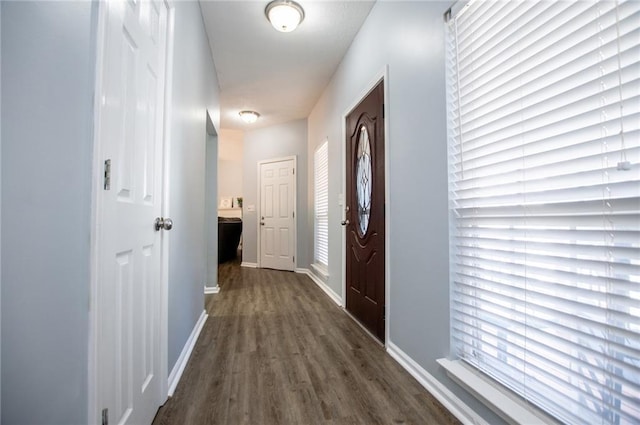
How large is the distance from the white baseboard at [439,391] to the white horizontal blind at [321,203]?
2104 millimetres

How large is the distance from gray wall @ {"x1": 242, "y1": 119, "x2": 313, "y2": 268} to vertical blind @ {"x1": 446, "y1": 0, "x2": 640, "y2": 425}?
12.8 ft

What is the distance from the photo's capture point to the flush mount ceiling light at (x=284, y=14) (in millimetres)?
2379

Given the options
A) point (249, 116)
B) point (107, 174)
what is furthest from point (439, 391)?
point (249, 116)

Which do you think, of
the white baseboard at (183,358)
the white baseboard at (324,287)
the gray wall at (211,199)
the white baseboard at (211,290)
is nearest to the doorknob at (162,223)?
the white baseboard at (183,358)

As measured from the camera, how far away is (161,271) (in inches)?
57.7

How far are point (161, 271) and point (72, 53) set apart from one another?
3.28 ft

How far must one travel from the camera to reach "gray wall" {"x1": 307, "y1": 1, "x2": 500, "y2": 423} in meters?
1.57

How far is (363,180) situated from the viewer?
2.71 m

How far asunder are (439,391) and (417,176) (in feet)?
3.85

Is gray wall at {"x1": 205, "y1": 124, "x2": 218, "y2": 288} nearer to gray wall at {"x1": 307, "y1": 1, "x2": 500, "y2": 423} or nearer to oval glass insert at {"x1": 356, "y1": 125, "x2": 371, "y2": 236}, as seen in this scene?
oval glass insert at {"x1": 356, "y1": 125, "x2": 371, "y2": 236}

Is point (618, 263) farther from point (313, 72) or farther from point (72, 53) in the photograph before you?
point (313, 72)

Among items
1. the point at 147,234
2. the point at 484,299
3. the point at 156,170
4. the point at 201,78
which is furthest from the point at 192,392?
the point at 201,78

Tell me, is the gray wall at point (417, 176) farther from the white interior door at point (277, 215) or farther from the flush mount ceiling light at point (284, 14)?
the white interior door at point (277, 215)

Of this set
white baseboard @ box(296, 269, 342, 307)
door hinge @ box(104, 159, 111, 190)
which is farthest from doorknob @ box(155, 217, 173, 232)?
white baseboard @ box(296, 269, 342, 307)
